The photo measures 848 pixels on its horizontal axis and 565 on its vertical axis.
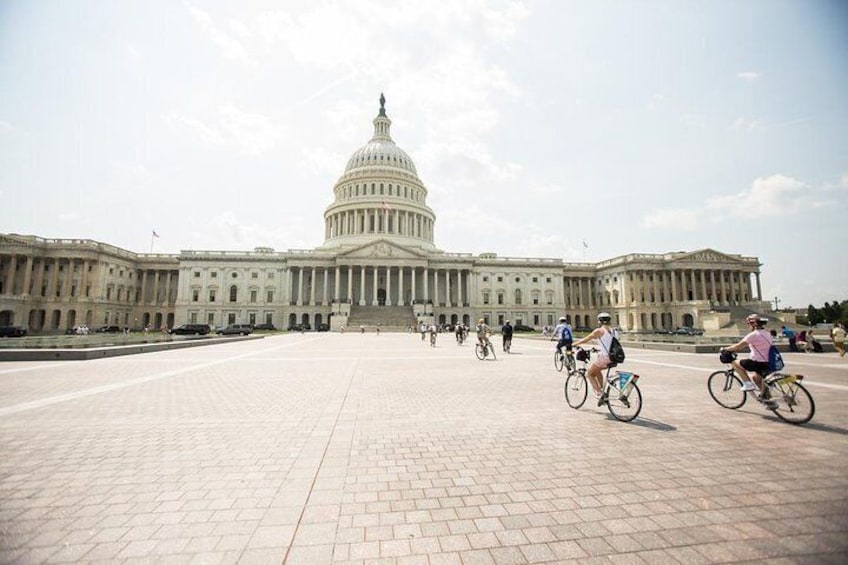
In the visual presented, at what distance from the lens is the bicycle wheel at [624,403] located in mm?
7746

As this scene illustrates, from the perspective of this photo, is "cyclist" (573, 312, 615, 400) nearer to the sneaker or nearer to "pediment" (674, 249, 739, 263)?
the sneaker

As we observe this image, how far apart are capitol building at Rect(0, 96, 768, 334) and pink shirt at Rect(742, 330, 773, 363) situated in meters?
61.9

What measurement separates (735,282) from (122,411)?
355 ft

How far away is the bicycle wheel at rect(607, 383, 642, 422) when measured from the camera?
25.4 ft

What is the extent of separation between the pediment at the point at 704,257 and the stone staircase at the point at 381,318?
58.1m

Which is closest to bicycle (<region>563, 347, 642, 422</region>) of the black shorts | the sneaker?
the sneaker

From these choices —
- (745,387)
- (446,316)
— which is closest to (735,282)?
(446,316)

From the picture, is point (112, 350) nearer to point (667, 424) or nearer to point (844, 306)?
point (667, 424)

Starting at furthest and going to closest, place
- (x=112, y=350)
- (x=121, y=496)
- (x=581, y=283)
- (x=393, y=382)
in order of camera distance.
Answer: (x=581, y=283)
(x=112, y=350)
(x=393, y=382)
(x=121, y=496)

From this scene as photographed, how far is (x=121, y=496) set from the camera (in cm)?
446

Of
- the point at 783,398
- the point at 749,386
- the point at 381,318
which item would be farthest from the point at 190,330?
the point at 783,398

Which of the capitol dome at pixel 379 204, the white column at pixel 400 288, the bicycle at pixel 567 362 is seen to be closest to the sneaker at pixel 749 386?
the bicycle at pixel 567 362

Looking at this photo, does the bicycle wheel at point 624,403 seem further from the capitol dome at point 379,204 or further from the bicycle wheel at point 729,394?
the capitol dome at point 379,204

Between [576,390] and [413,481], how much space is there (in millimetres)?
5380
